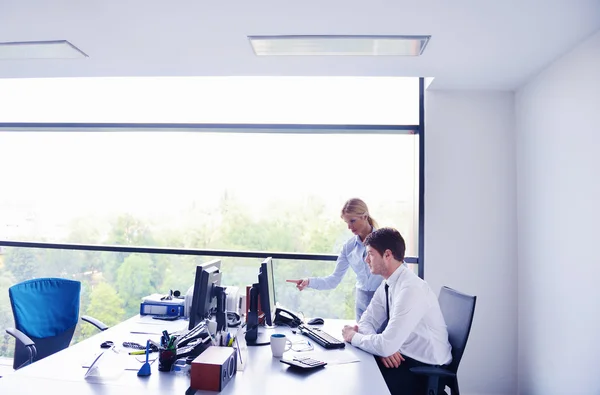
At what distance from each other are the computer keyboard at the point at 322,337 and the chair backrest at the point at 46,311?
1.78 meters

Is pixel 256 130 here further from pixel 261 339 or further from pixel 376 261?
pixel 261 339

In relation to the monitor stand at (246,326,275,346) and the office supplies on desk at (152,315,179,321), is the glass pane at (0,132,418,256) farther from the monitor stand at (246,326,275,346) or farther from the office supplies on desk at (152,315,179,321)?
the monitor stand at (246,326,275,346)

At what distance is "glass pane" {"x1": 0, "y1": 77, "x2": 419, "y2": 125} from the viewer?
3748 mm

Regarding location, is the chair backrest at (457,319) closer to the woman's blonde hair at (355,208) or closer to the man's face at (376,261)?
the man's face at (376,261)

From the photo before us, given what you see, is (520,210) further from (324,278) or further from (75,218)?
(75,218)

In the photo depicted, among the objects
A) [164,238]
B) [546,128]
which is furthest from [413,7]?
[164,238]

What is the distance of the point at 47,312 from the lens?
2.90 meters

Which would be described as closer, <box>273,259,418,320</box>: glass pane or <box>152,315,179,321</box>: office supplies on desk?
<box>152,315,179,321</box>: office supplies on desk

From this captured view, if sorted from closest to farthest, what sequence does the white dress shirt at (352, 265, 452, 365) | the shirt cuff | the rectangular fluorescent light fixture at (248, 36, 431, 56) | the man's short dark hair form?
the white dress shirt at (352, 265, 452, 365) < the shirt cuff < the man's short dark hair < the rectangular fluorescent light fixture at (248, 36, 431, 56)

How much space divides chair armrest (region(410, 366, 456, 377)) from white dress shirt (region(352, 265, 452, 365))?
0.12 metres

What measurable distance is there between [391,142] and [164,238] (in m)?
2.40

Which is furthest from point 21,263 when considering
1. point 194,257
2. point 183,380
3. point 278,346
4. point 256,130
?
point 278,346

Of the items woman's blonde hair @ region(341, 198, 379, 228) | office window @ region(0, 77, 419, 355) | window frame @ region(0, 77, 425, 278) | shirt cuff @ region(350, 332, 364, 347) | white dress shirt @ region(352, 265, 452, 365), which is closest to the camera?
white dress shirt @ region(352, 265, 452, 365)

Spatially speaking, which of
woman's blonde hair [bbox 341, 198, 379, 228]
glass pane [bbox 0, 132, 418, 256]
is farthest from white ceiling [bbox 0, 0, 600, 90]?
woman's blonde hair [bbox 341, 198, 379, 228]
